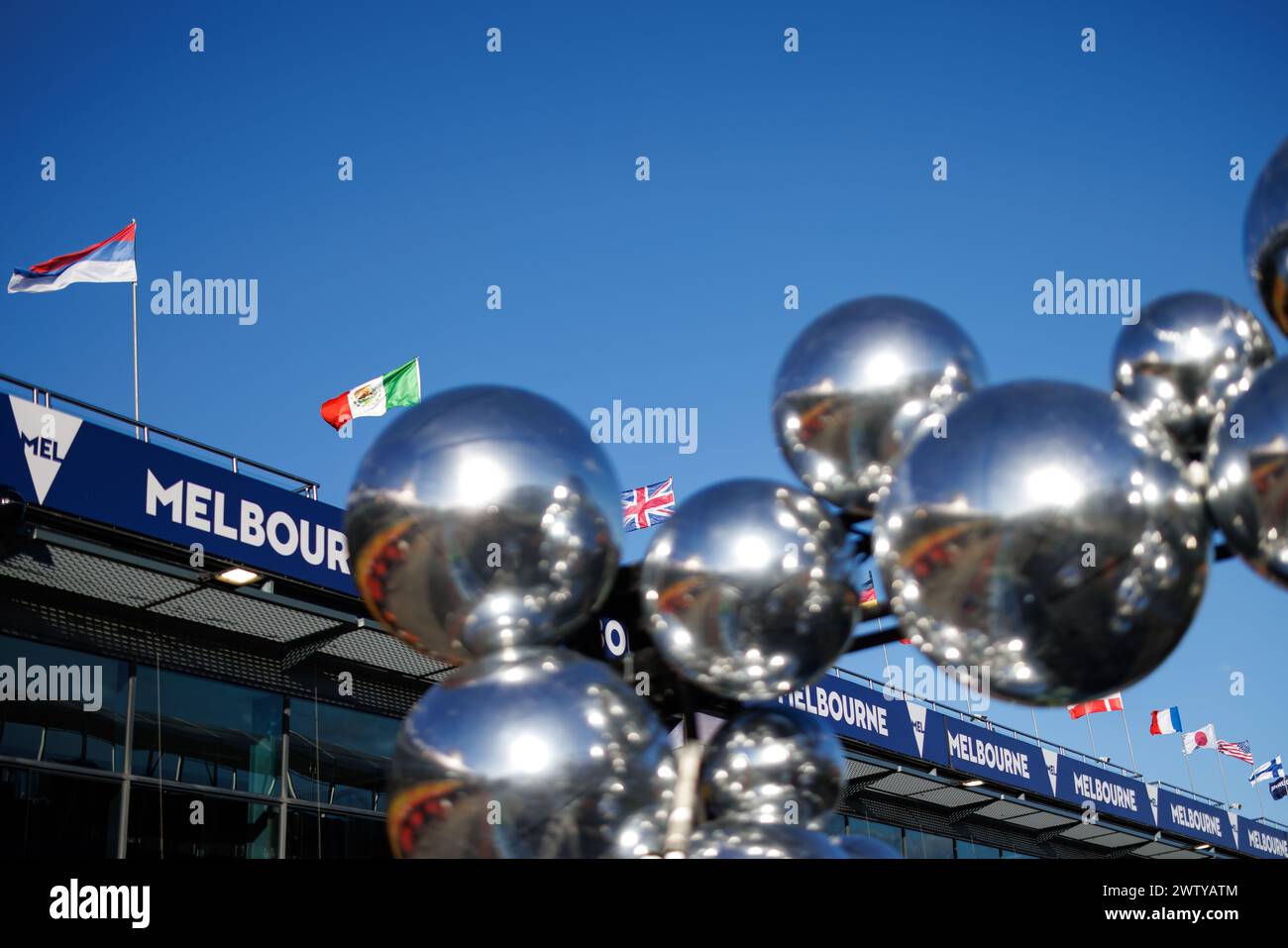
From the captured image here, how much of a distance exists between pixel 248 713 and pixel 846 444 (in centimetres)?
873

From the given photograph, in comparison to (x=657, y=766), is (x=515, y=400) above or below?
above

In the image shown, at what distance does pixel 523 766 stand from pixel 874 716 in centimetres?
1397

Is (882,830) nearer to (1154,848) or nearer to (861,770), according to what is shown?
(861,770)

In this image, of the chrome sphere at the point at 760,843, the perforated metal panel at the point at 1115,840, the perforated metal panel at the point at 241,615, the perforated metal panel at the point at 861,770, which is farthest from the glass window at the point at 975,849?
the chrome sphere at the point at 760,843

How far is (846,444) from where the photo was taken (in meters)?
2.46

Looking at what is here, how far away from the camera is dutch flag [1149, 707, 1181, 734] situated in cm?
2748

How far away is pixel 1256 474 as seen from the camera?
66.0 inches

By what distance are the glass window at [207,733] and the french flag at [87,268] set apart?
4263 millimetres

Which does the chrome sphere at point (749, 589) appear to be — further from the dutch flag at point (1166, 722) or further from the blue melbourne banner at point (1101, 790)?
the dutch flag at point (1166, 722)

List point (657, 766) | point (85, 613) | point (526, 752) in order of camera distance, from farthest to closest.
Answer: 1. point (85, 613)
2. point (657, 766)
3. point (526, 752)

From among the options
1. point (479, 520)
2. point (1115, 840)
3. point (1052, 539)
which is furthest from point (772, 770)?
point (1115, 840)

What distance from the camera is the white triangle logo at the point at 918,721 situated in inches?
631
